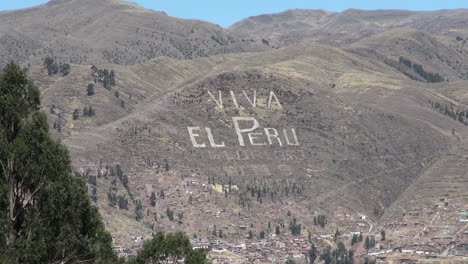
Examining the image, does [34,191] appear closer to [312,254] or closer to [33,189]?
[33,189]

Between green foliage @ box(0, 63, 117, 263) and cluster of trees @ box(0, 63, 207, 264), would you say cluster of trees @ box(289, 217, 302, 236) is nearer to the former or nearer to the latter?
cluster of trees @ box(0, 63, 207, 264)

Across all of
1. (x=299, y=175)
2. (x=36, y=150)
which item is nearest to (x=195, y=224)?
(x=299, y=175)

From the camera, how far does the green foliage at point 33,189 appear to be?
113ft

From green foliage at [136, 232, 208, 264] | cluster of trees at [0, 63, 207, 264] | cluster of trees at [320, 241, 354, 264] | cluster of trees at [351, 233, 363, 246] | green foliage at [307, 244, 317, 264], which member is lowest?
green foliage at [307, 244, 317, 264]

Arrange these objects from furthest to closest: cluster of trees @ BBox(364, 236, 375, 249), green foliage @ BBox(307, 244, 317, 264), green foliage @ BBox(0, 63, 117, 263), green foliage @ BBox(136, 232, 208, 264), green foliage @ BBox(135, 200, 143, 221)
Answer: green foliage @ BBox(135, 200, 143, 221) → cluster of trees @ BBox(364, 236, 375, 249) → green foliage @ BBox(307, 244, 317, 264) → green foliage @ BBox(136, 232, 208, 264) → green foliage @ BBox(0, 63, 117, 263)

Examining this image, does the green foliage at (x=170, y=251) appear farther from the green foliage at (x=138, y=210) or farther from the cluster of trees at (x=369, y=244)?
the green foliage at (x=138, y=210)

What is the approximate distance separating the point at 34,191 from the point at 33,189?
0.22m

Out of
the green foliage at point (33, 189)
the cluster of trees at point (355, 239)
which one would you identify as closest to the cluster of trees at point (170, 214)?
the cluster of trees at point (355, 239)

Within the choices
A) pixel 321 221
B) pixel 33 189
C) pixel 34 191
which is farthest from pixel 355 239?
pixel 34 191

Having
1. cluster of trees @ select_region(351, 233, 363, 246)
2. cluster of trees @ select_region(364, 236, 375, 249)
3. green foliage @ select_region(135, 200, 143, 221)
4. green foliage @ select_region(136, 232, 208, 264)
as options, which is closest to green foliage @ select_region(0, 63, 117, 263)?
green foliage @ select_region(136, 232, 208, 264)

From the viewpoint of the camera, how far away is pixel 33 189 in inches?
1394

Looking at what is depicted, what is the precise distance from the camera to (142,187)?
181875 millimetres

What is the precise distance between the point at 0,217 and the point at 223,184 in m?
156

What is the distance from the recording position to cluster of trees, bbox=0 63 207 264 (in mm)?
34562
